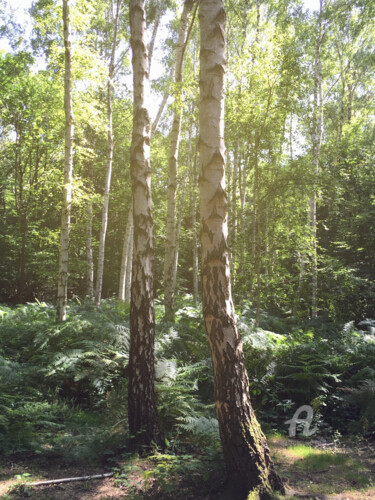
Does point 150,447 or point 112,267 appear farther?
point 112,267

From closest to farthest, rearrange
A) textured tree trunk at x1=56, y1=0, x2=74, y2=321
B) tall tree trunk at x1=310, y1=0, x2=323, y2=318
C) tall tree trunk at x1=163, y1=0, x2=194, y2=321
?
1. textured tree trunk at x1=56, y1=0, x2=74, y2=321
2. tall tree trunk at x1=163, y1=0, x2=194, y2=321
3. tall tree trunk at x1=310, y1=0, x2=323, y2=318

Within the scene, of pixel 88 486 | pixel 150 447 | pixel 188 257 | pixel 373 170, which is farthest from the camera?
pixel 188 257

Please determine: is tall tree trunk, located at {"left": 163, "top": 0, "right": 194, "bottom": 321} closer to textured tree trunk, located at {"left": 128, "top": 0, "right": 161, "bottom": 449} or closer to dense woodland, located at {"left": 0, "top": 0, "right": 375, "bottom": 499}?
dense woodland, located at {"left": 0, "top": 0, "right": 375, "bottom": 499}

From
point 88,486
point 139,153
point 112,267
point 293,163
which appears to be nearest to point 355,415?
point 88,486

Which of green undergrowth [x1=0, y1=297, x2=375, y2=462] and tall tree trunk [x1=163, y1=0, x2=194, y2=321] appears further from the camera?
tall tree trunk [x1=163, y1=0, x2=194, y2=321]

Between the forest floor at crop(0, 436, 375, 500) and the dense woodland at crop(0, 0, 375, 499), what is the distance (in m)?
0.11

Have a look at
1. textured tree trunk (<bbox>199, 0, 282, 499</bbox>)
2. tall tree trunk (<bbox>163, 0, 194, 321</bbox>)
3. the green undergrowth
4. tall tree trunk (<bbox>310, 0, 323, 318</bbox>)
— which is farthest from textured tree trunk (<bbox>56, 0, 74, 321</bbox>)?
tall tree trunk (<bbox>310, 0, 323, 318</bbox>)

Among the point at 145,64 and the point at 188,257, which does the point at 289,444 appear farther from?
the point at 188,257

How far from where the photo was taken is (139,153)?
4.02 metres

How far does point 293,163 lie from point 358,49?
16867 millimetres

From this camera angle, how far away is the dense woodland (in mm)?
3164

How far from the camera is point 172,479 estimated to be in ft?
10.0

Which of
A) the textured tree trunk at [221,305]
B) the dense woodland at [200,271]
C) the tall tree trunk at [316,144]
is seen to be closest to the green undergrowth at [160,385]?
the dense woodland at [200,271]

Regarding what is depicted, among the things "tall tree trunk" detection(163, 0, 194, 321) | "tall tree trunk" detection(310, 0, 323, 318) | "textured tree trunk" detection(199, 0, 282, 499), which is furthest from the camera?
"tall tree trunk" detection(310, 0, 323, 318)
